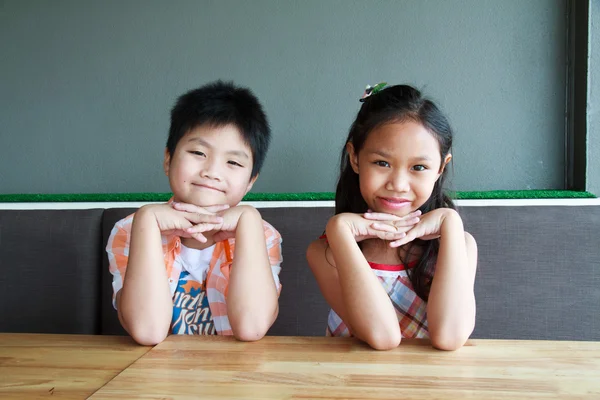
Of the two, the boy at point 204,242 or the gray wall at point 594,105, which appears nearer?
the boy at point 204,242

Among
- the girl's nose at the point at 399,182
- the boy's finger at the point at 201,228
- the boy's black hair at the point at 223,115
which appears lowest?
the boy's finger at the point at 201,228

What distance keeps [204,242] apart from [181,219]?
0.39 feet

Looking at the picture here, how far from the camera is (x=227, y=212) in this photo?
3.76 ft

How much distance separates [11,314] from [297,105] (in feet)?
4.42

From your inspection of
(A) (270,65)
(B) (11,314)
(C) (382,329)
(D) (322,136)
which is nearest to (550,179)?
(D) (322,136)

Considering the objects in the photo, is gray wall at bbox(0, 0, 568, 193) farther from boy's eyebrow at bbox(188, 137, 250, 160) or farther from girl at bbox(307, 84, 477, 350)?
boy's eyebrow at bbox(188, 137, 250, 160)

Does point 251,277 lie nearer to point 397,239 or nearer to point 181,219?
point 181,219

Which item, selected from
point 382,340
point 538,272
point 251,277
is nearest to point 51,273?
point 251,277

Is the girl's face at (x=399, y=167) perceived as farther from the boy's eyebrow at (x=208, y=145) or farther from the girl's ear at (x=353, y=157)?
the boy's eyebrow at (x=208, y=145)

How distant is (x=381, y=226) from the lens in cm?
110

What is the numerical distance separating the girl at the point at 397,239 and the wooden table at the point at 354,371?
8 centimetres

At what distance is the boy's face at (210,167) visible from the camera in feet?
3.98

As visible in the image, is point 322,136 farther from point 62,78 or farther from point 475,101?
point 62,78

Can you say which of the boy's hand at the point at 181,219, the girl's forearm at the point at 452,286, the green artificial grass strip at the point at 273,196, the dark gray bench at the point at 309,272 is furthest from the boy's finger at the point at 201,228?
the green artificial grass strip at the point at 273,196
